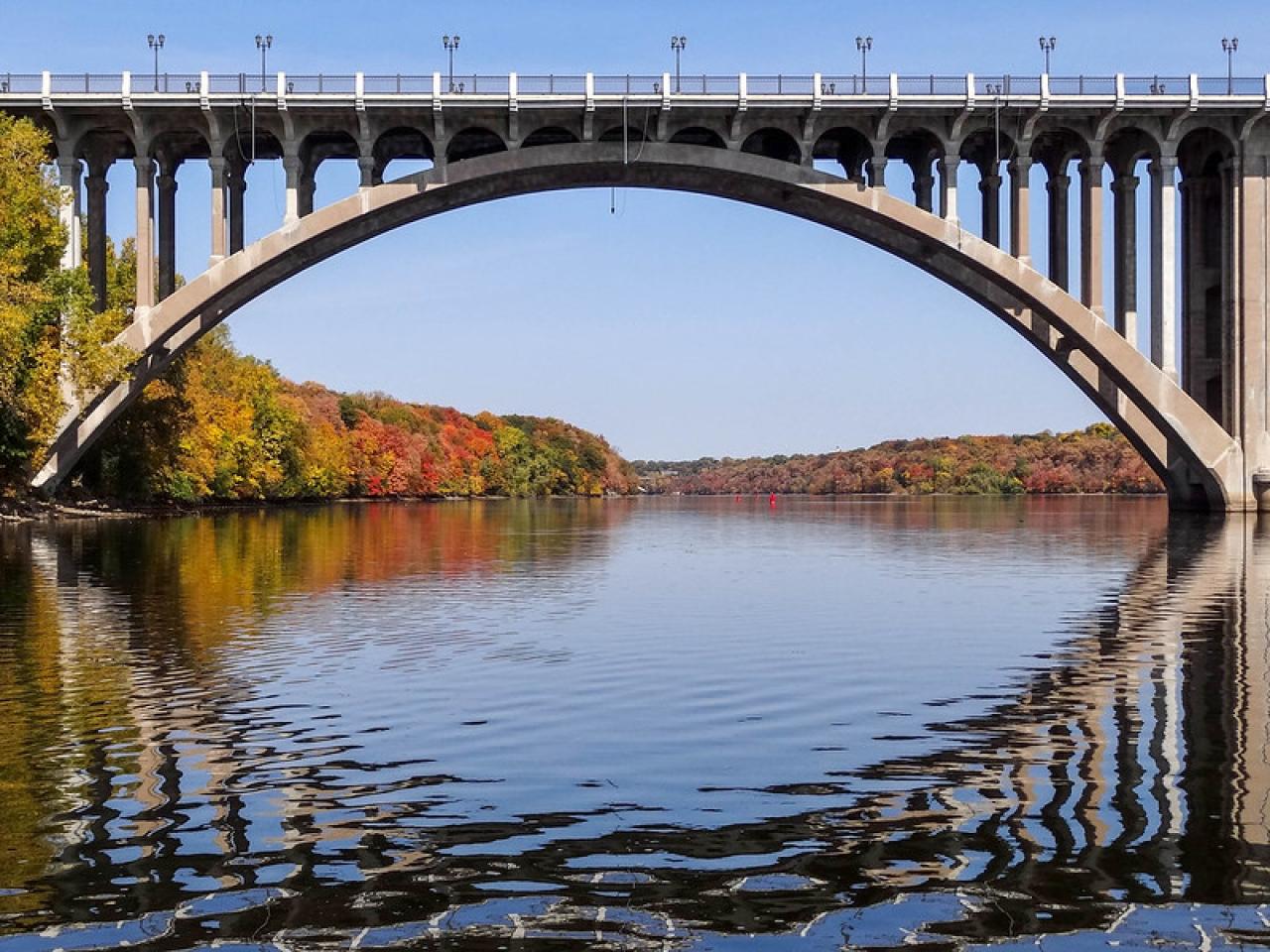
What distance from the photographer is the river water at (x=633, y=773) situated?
7516 millimetres

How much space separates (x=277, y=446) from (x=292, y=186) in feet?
137

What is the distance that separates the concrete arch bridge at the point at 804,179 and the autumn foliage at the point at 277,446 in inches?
504

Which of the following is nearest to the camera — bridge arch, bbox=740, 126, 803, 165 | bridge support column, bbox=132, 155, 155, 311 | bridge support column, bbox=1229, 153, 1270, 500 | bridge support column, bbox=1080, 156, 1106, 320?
bridge support column, bbox=132, 155, 155, 311

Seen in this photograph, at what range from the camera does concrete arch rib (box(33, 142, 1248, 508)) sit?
A: 2130 inches

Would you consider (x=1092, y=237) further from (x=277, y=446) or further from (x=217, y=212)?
(x=277, y=446)

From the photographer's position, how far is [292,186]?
5453 cm

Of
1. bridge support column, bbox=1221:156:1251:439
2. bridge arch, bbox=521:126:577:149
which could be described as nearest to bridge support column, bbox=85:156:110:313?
bridge arch, bbox=521:126:577:149

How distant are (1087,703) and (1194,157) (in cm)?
5187

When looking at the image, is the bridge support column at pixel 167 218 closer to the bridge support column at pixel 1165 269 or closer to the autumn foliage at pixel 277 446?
the autumn foliage at pixel 277 446

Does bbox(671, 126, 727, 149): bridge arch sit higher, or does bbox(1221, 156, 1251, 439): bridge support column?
bbox(671, 126, 727, 149): bridge arch

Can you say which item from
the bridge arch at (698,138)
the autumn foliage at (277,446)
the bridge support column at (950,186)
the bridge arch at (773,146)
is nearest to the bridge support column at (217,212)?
the autumn foliage at (277,446)

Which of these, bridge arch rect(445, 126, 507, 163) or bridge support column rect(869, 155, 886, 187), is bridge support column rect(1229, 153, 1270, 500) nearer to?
bridge support column rect(869, 155, 886, 187)

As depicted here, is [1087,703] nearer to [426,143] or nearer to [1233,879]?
[1233,879]

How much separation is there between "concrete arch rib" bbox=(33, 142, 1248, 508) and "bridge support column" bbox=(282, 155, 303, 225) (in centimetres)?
62
